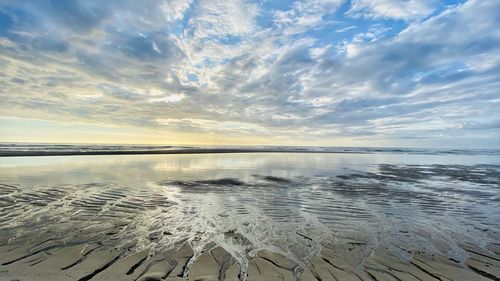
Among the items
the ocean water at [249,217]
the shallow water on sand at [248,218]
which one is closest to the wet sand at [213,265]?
the shallow water on sand at [248,218]

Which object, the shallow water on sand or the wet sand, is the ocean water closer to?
the shallow water on sand

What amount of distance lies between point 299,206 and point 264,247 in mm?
5464

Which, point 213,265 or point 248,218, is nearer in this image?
point 213,265

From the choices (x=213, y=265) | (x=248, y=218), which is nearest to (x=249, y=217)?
(x=248, y=218)

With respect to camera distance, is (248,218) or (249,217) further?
(249,217)

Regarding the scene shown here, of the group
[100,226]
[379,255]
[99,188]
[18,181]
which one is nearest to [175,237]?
[100,226]

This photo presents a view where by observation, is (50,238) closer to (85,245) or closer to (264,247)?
(85,245)

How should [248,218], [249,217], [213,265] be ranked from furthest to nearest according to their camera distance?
[249,217]
[248,218]
[213,265]

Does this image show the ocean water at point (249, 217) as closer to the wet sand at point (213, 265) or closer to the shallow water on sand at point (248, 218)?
the shallow water on sand at point (248, 218)

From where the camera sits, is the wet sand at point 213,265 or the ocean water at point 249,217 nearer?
the wet sand at point 213,265

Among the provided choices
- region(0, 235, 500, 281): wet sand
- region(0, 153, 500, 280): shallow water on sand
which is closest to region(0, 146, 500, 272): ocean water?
region(0, 153, 500, 280): shallow water on sand

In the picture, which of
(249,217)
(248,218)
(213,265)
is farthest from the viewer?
(249,217)

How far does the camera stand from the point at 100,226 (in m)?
8.62

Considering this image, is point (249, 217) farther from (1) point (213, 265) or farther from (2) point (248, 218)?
(1) point (213, 265)
